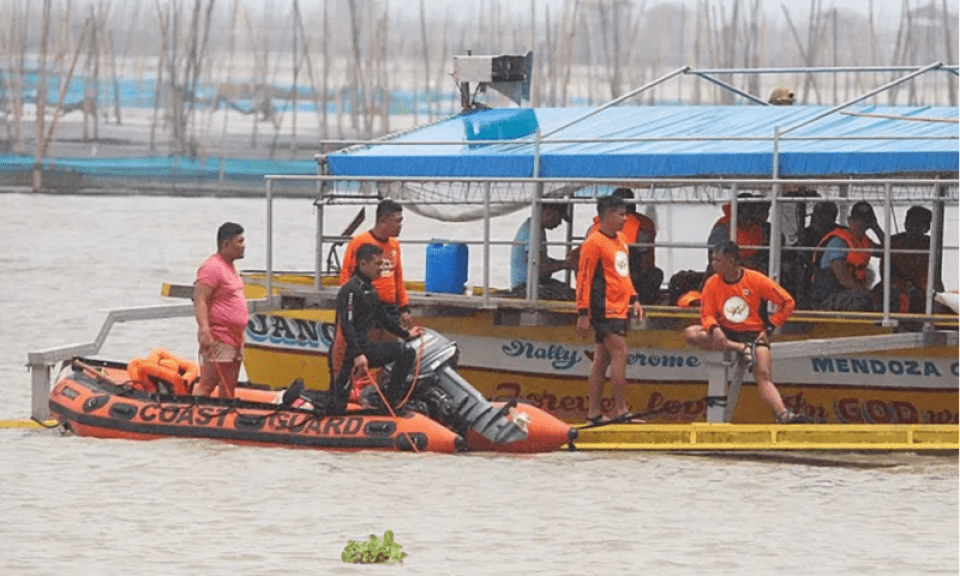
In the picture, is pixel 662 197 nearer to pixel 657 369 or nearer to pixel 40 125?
pixel 657 369

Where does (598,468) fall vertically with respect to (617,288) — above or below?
below

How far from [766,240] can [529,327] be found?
2.21 meters

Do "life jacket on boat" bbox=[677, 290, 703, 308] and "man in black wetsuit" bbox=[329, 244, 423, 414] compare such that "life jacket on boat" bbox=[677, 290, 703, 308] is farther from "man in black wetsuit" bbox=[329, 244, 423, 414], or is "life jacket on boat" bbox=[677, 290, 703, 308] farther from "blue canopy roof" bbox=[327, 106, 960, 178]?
"man in black wetsuit" bbox=[329, 244, 423, 414]

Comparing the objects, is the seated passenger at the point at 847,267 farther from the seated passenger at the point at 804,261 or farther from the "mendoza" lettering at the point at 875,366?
the "mendoza" lettering at the point at 875,366

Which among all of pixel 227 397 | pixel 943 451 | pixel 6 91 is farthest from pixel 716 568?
pixel 6 91

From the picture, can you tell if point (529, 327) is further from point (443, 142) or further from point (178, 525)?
point (178, 525)

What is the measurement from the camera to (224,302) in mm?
15359

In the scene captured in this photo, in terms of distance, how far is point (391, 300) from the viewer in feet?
52.6

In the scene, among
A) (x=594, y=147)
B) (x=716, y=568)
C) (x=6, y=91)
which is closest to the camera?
(x=716, y=568)

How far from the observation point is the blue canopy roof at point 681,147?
16.1 m

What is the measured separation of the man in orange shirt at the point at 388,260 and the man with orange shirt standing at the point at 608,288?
1431mm

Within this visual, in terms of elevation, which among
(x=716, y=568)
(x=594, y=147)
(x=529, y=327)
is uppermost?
(x=594, y=147)

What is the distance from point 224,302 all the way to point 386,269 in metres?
1.31

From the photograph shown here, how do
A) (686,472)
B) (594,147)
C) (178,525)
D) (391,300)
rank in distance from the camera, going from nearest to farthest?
(178,525), (686,472), (391,300), (594,147)
